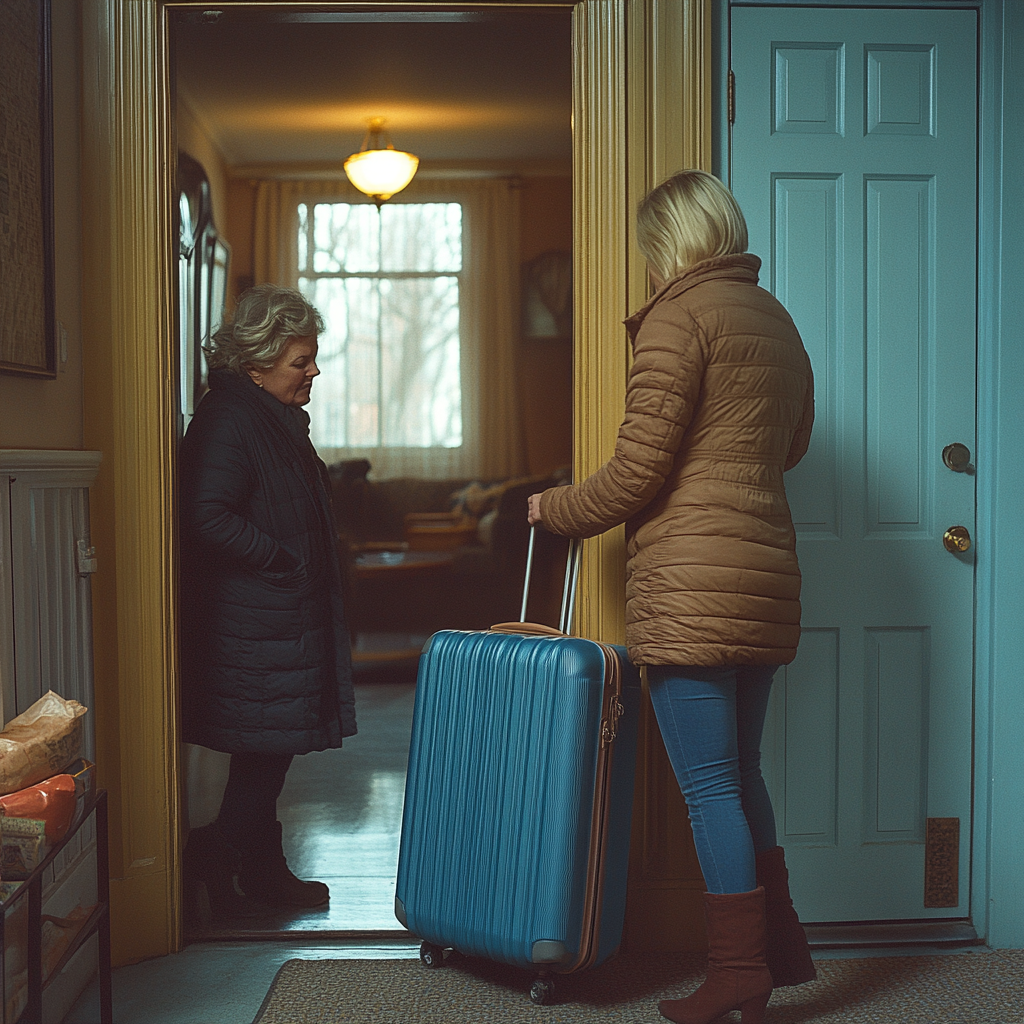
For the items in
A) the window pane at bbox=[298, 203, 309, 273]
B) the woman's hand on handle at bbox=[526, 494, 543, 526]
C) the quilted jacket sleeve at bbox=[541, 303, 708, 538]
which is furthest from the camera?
the window pane at bbox=[298, 203, 309, 273]

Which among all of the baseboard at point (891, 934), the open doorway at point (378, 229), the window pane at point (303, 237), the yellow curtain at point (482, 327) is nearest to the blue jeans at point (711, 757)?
the baseboard at point (891, 934)

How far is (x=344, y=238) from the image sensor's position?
21.8ft

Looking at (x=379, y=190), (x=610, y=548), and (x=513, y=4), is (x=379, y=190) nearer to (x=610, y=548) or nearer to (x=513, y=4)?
(x=513, y=4)

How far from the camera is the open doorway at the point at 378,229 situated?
4295 millimetres

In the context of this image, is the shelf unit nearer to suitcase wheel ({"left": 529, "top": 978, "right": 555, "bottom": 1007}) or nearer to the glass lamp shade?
suitcase wheel ({"left": 529, "top": 978, "right": 555, "bottom": 1007})

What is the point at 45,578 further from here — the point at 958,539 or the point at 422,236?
the point at 422,236

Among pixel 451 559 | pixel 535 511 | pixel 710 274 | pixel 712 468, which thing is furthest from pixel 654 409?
pixel 451 559

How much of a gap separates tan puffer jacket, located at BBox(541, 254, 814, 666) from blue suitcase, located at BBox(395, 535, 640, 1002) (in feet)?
0.62

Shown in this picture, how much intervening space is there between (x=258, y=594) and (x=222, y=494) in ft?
0.78

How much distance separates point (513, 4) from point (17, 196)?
105 centimetres

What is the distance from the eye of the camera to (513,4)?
6.75 ft

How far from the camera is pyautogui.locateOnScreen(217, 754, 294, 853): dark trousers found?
2336 mm

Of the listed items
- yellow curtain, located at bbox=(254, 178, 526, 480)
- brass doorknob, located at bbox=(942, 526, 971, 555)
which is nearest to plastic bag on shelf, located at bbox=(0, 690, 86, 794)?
brass doorknob, located at bbox=(942, 526, 971, 555)

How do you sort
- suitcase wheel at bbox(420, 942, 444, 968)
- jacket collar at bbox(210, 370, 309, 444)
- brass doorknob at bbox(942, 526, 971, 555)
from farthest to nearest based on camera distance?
1. jacket collar at bbox(210, 370, 309, 444)
2. brass doorknob at bbox(942, 526, 971, 555)
3. suitcase wheel at bbox(420, 942, 444, 968)
